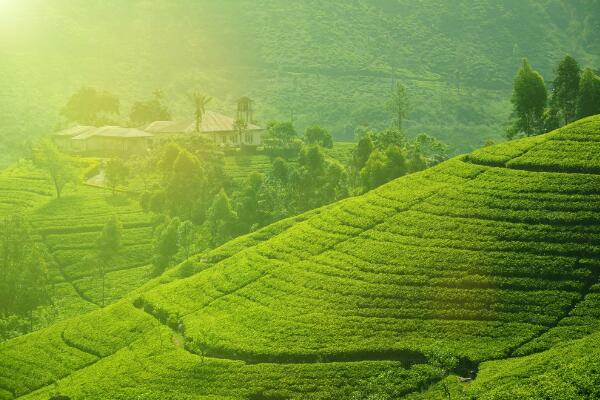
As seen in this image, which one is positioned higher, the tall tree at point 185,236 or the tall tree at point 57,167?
the tall tree at point 57,167

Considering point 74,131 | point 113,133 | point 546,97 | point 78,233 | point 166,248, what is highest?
point 546,97

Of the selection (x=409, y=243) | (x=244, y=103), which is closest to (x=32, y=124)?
(x=244, y=103)

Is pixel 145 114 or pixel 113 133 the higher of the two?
pixel 145 114

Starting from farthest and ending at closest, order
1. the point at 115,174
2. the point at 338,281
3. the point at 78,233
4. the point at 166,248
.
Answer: the point at 115,174
the point at 78,233
the point at 166,248
the point at 338,281

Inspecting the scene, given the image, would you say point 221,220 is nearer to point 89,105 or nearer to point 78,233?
point 78,233

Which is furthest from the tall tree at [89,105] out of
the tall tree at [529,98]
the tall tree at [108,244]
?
the tall tree at [529,98]

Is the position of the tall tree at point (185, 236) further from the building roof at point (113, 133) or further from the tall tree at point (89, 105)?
the tall tree at point (89, 105)

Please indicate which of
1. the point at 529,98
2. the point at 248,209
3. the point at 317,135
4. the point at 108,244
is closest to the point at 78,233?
the point at 108,244

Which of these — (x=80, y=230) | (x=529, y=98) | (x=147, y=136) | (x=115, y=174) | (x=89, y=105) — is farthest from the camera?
(x=89, y=105)
